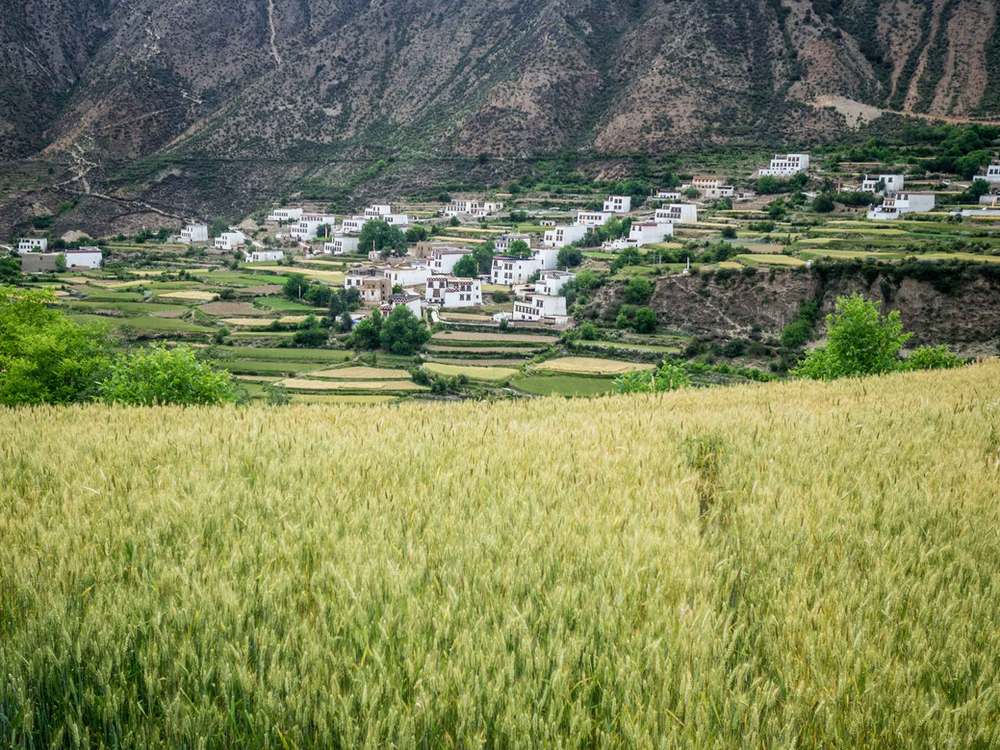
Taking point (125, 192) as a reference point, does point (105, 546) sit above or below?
below

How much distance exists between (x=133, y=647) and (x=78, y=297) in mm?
63805

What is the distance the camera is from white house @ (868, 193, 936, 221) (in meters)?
65.3

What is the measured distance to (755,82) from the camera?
104m

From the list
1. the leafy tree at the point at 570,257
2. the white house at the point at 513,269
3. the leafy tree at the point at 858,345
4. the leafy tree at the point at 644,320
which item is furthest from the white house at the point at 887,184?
the leafy tree at the point at 858,345

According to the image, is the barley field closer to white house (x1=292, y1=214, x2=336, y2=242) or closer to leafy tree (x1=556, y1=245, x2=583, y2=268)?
leafy tree (x1=556, y1=245, x2=583, y2=268)

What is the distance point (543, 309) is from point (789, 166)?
38598 mm

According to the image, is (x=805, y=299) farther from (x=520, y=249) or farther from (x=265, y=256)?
(x=265, y=256)

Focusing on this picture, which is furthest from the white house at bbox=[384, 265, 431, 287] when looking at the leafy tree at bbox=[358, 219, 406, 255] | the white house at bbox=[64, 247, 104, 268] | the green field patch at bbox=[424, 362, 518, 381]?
the white house at bbox=[64, 247, 104, 268]

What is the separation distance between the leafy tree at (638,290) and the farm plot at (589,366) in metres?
8.84

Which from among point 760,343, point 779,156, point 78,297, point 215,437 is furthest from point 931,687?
point 779,156

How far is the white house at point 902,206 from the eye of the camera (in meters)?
65.3

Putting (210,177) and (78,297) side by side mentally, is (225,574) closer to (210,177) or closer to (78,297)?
(78,297)

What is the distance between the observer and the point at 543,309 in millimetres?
59062

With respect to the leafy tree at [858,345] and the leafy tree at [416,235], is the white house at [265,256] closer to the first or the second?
the leafy tree at [416,235]
